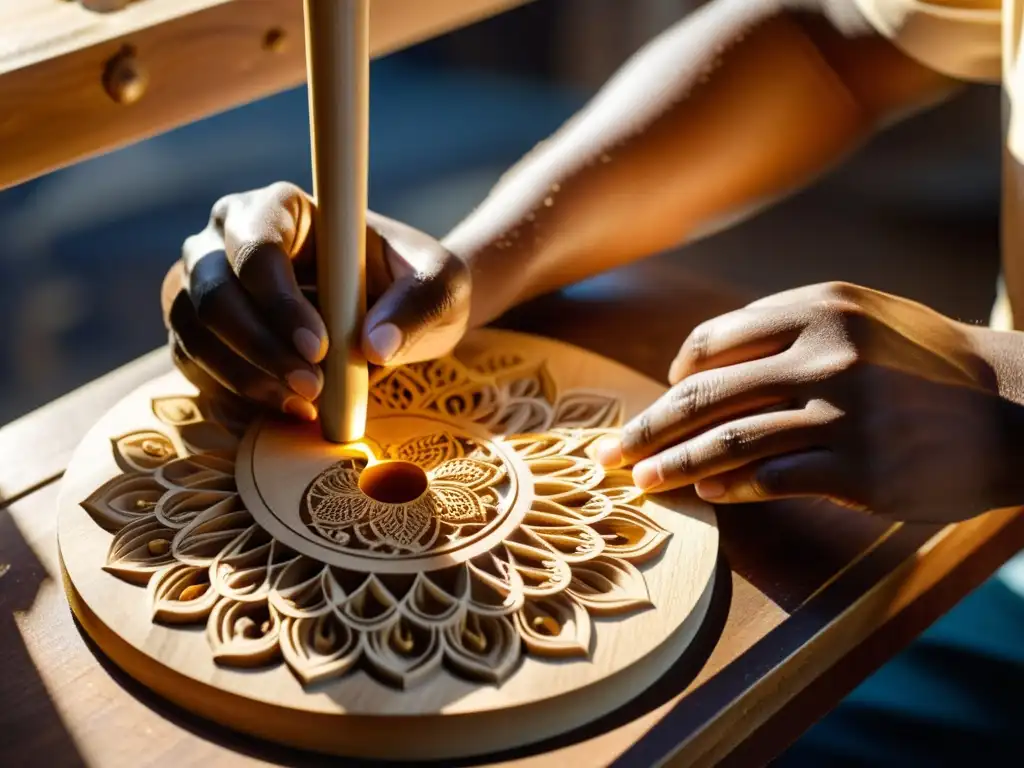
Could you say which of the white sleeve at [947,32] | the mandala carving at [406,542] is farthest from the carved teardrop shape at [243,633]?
the white sleeve at [947,32]

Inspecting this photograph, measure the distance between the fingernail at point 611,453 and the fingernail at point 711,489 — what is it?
0.05m

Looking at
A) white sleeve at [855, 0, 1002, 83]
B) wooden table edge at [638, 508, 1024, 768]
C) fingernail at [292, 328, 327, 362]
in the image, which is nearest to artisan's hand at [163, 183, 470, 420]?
fingernail at [292, 328, 327, 362]

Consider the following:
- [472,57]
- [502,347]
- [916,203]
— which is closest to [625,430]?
[502,347]

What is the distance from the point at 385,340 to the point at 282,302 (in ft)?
0.22

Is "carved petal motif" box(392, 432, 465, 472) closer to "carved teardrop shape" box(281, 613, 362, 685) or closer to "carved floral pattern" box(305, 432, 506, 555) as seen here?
"carved floral pattern" box(305, 432, 506, 555)

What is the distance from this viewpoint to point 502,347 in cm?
81

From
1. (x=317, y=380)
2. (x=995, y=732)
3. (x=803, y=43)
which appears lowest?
(x=995, y=732)

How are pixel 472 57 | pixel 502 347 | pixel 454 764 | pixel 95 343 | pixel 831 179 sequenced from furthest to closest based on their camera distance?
pixel 472 57, pixel 95 343, pixel 831 179, pixel 502 347, pixel 454 764

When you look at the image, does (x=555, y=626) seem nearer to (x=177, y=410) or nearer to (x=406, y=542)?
(x=406, y=542)

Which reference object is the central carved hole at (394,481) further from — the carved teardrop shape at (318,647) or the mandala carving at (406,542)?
the carved teardrop shape at (318,647)

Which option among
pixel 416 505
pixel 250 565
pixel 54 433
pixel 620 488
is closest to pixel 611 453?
pixel 620 488

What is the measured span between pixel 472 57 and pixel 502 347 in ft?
5.87

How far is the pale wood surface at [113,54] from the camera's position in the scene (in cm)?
69

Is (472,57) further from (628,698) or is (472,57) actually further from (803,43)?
(628,698)
